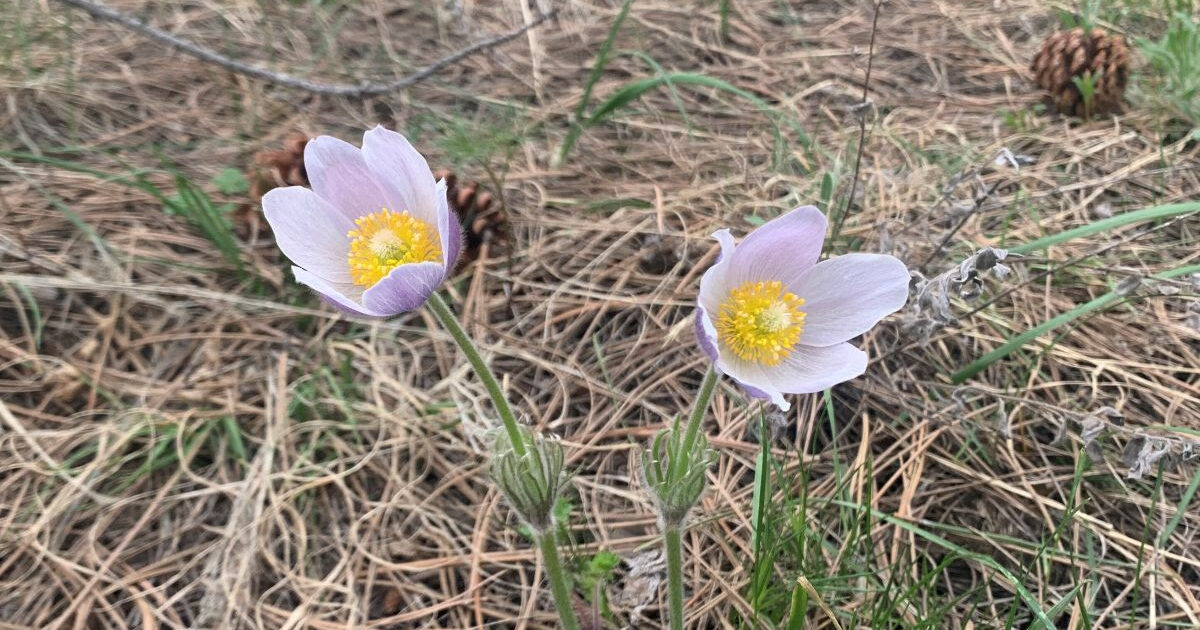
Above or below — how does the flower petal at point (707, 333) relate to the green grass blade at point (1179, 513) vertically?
above

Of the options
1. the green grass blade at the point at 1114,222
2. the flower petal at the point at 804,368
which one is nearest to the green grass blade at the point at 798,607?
the flower petal at the point at 804,368

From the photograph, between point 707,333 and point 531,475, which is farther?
point 531,475

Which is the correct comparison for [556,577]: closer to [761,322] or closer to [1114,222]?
[761,322]

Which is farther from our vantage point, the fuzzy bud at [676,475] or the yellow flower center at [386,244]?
the yellow flower center at [386,244]

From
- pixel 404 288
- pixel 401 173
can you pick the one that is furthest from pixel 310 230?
pixel 404 288

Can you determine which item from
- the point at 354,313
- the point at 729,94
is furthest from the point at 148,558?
the point at 729,94

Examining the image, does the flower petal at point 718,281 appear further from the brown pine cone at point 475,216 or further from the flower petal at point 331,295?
the brown pine cone at point 475,216

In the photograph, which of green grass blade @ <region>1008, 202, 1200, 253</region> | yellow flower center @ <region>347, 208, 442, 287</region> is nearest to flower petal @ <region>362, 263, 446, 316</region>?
yellow flower center @ <region>347, 208, 442, 287</region>
